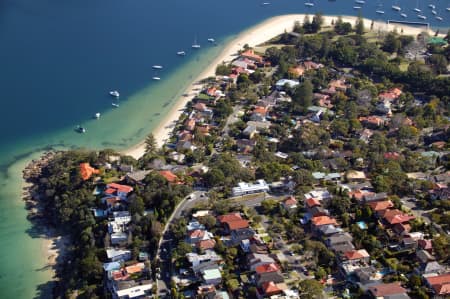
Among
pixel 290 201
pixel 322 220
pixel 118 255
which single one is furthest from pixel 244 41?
pixel 118 255

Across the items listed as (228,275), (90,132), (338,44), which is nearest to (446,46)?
(338,44)

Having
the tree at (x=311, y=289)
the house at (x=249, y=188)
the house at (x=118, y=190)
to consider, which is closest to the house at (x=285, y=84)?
the house at (x=249, y=188)

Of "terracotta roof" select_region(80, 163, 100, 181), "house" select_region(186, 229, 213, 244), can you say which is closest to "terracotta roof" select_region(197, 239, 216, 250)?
"house" select_region(186, 229, 213, 244)

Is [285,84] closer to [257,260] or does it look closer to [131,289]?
[257,260]

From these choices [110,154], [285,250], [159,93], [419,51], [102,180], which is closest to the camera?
[285,250]

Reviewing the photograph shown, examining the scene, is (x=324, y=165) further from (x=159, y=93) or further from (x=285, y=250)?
(x=159, y=93)

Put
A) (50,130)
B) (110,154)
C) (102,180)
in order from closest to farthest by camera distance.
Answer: (102,180) < (110,154) < (50,130)
